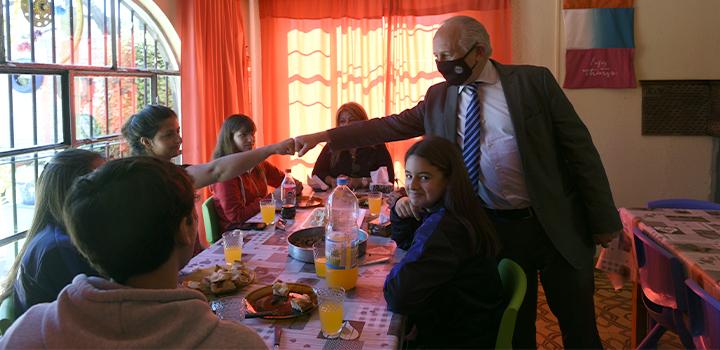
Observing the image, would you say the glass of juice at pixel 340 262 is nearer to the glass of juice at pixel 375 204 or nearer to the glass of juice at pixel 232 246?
the glass of juice at pixel 232 246

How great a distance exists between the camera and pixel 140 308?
94 centimetres

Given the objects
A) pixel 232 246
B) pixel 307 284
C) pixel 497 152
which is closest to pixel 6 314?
pixel 232 246

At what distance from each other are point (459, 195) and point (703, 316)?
110cm

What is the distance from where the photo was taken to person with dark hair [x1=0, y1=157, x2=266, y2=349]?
0.94 metres

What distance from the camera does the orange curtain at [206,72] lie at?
3.74 metres

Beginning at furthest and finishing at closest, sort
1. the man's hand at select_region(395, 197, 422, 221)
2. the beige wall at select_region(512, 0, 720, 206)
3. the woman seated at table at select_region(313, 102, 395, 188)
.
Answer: the beige wall at select_region(512, 0, 720, 206) < the woman seated at table at select_region(313, 102, 395, 188) < the man's hand at select_region(395, 197, 422, 221)

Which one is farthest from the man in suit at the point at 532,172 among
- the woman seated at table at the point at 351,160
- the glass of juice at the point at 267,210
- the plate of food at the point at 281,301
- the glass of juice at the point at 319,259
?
the woman seated at table at the point at 351,160

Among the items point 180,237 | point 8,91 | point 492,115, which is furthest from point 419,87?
point 180,237

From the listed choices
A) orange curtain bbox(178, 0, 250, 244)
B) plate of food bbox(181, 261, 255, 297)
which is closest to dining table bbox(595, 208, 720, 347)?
plate of food bbox(181, 261, 255, 297)

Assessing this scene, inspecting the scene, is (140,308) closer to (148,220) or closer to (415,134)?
(148,220)

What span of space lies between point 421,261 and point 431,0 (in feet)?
11.2

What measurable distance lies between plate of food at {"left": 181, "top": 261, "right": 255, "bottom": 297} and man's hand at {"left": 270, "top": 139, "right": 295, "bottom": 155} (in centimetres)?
70

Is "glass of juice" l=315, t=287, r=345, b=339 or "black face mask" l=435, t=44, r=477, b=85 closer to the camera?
"glass of juice" l=315, t=287, r=345, b=339

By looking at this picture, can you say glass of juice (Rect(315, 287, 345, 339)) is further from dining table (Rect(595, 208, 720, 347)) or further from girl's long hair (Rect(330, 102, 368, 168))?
girl's long hair (Rect(330, 102, 368, 168))
